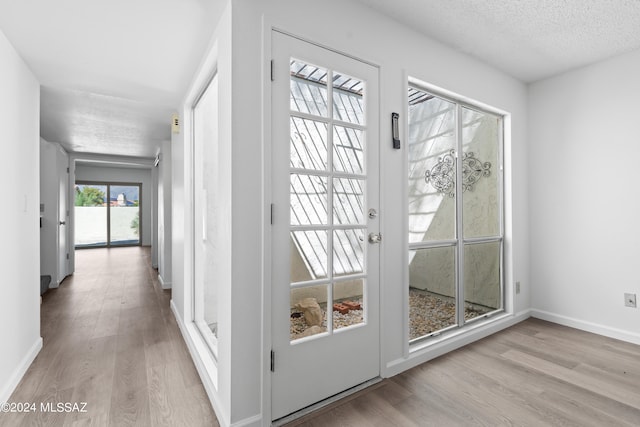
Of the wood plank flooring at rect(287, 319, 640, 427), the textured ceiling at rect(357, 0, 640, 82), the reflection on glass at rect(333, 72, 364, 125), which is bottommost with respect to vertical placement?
the wood plank flooring at rect(287, 319, 640, 427)

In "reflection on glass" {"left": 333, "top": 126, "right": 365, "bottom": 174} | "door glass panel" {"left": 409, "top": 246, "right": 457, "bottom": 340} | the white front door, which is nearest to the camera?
the white front door

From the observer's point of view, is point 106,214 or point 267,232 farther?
point 106,214

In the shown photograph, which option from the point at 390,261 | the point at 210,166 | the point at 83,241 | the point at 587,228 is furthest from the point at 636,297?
the point at 83,241

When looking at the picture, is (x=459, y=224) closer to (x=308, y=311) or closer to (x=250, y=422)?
(x=308, y=311)

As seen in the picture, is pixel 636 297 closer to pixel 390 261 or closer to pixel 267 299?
pixel 390 261

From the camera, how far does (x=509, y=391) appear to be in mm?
1969

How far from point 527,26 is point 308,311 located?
2570 mm

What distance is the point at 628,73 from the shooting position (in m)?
2.69

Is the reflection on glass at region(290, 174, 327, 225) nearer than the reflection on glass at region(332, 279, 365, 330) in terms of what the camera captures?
Yes

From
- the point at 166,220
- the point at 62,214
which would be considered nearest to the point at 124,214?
the point at 62,214

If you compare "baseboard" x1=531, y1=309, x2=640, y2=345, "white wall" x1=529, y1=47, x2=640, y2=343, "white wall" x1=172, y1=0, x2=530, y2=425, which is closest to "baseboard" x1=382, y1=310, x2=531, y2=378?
"white wall" x1=172, y1=0, x2=530, y2=425

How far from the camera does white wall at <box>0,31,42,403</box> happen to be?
196 cm

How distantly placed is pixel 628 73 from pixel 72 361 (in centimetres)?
517

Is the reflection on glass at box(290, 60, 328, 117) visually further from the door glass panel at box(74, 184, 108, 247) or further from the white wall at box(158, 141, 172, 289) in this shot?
the door glass panel at box(74, 184, 108, 247)
